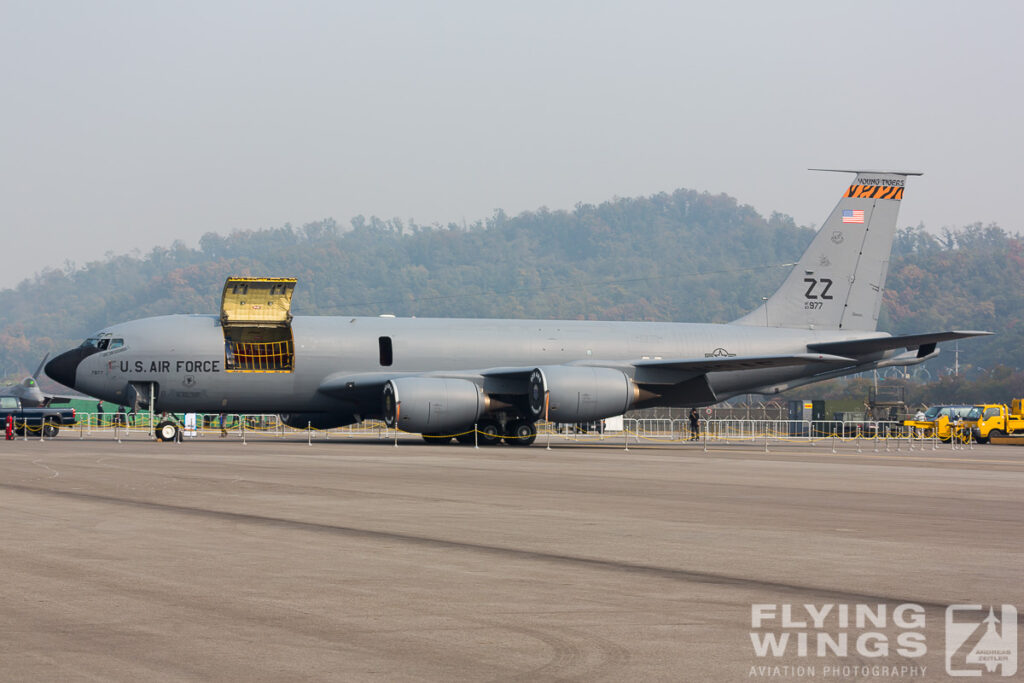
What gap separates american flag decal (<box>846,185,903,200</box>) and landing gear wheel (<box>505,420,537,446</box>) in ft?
54.1

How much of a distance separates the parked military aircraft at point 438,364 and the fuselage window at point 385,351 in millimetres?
35

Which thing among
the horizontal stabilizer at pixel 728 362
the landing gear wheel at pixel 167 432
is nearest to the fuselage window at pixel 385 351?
the landing gear wheel at pixel 167 432

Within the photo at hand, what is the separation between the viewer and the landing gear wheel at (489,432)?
4356cm

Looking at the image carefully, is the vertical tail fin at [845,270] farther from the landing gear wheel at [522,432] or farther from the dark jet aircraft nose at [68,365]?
the dark jet aircraft nose at [68,365]

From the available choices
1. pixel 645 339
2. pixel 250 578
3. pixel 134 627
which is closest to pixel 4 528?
pixel 250 578

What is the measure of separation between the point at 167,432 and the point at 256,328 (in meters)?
4.71

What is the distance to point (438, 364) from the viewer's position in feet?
141

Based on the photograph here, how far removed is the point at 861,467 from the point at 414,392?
14878 mm

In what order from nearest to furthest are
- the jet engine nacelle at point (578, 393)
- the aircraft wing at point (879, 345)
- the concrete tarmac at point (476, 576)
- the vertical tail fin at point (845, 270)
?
the concrete tarmac at point (476, 576), the jet engine nacelle at point (578, 393), the aircraft wing at point (879, 345), the vertical tail fin at point (845, 270)

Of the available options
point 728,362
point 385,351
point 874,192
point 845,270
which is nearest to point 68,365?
point 385,351

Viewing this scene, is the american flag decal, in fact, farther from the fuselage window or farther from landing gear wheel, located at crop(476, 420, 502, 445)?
the fuselage window

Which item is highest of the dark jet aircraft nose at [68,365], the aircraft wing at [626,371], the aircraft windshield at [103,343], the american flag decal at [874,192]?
the american flag decal at [874,192]

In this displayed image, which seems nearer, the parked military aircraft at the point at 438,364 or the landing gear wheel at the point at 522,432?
the parked military aircraft at the point at 438,364

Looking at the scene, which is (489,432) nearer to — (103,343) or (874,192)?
(103,343)
